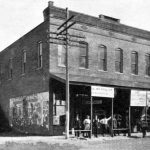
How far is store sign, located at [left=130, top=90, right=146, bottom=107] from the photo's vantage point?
75.4 feet

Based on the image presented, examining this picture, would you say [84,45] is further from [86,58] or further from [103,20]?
[103,20]

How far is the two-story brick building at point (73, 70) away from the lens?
23297mm

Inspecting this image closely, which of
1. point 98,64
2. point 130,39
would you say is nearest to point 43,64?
point 98,64

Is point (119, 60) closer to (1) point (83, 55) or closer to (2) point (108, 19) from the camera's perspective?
(2) point (108, 19)

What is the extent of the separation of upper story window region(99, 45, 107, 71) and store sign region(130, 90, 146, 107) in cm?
466

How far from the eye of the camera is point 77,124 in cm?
2131

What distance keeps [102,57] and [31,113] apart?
7404 mm

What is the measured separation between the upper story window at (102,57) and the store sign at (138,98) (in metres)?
4.66

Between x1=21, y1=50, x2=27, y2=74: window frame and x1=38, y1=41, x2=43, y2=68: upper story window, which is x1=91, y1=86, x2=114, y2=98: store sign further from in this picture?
x1=21, y1=50, x2=27, y2=74: window frame

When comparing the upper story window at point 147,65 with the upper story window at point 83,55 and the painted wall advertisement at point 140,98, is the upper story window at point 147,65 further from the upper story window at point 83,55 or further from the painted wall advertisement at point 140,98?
the upper story window at point 83,55

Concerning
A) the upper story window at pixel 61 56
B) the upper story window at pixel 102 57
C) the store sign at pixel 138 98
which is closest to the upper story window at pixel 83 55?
the upper story window at pixel 102 57

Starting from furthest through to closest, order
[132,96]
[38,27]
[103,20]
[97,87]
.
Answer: [103,20]
[38,27]
[132,96]
[97,87]

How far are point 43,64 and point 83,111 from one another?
4.60 metres

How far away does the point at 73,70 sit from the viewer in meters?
24.7
